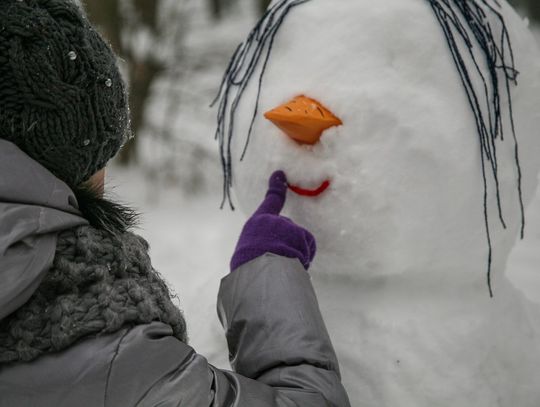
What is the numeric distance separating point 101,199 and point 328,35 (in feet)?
2.14

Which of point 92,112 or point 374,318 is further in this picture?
point 374,318

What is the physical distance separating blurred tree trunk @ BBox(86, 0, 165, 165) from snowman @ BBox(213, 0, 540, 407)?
3454 millimetres

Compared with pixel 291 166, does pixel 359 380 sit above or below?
below

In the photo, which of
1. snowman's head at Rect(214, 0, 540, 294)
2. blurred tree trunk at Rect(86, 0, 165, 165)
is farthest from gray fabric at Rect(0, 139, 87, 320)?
blurred tree trunk at Rect(86, 0, 165, 165)

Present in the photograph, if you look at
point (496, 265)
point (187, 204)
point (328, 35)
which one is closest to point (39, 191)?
point (328, 35)

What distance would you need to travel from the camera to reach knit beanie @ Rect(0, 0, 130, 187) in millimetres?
788

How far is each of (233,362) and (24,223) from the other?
1.67 ft

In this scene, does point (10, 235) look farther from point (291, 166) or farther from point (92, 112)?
point (291, 166)

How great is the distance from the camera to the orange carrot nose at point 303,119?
121 cm

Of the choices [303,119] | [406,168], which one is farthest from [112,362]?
[406,168]

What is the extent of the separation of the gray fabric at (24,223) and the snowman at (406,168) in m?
0.55

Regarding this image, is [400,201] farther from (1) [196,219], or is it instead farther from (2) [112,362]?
(1) [196,219]

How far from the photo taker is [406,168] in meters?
1.28

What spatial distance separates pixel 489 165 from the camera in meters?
1.32
